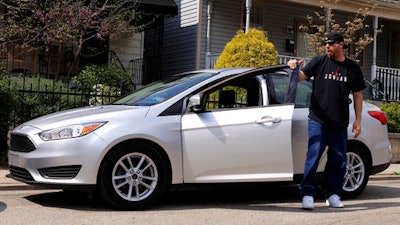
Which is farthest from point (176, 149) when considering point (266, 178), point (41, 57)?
point (41, 57)

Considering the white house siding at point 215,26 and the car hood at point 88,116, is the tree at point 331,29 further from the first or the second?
the car hood at point 88,116

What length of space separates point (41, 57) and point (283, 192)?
32.3 feet

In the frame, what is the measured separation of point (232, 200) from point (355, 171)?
159cm

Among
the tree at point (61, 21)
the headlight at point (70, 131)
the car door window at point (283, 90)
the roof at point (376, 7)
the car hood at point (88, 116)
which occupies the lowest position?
the headlight at point (70, 131)

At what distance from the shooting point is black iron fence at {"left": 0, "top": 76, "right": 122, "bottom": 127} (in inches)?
364

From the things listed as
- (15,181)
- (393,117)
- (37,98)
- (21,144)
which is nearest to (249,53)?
(393,117)

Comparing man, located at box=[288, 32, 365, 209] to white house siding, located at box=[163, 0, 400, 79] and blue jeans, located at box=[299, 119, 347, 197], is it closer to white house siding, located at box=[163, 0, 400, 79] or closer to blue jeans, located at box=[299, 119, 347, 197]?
blue jeans, located at box=[299, 119, 347, 197]

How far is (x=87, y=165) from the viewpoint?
222 inches

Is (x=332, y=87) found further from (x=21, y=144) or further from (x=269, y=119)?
(x=21, y=144)

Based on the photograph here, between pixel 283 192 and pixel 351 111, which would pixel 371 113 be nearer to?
pixel 351 111

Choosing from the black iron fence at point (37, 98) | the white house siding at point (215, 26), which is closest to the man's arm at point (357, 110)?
the black iron fence at point (37, 98)

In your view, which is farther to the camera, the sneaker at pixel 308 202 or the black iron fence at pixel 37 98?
the black iron fence at pixel 37 98

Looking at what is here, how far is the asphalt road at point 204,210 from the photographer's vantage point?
552cm

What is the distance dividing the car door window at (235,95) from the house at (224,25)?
9547 millimetres
